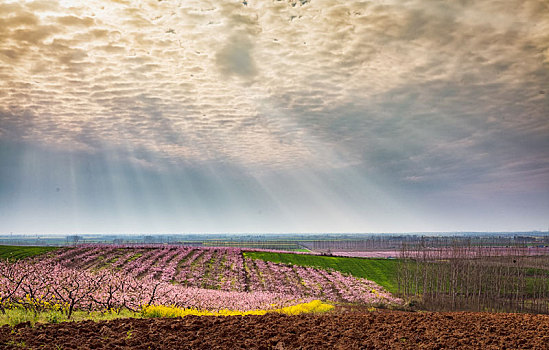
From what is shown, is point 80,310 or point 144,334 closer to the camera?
point 144,334

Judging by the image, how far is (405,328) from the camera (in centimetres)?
1238

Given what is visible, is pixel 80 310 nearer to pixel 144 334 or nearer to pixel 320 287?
pixel 144 334

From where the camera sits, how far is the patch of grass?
42.7 ft

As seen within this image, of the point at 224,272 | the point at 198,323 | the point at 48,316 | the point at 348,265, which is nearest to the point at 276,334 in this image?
the point at 198,323

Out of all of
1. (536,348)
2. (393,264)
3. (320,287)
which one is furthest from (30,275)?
(393,264)

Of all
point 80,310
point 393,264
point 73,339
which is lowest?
point 393,264

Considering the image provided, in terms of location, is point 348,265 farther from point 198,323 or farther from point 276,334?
point 276,334

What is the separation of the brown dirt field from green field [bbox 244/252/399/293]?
3500 cm

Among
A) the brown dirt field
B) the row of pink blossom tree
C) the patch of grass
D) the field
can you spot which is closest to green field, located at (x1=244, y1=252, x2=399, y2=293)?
the row of pink blossom tree

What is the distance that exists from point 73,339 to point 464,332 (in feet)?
36.9

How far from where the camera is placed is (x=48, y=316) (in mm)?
14094

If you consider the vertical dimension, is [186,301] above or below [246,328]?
below

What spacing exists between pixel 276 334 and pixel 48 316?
8584 millimetres

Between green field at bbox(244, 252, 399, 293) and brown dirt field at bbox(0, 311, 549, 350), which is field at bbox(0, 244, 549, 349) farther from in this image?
green field at bbox(244, 252, 399, 293)
